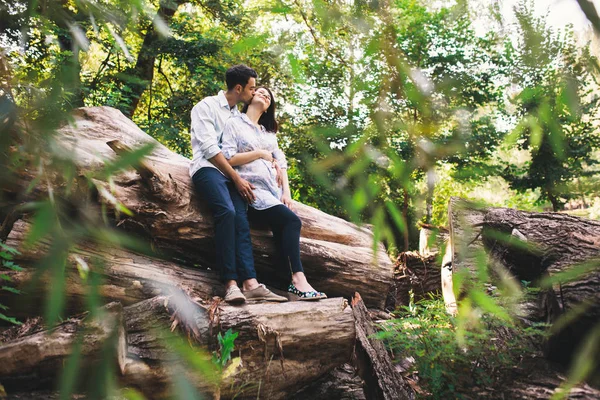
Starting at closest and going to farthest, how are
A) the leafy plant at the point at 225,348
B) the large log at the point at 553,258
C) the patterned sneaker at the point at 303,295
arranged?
the leafy plant at the point at 225,348 → the large log at the point at 553,258 → the patterned sneaker at the point at 303,295

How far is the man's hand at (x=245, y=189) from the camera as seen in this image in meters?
3.45

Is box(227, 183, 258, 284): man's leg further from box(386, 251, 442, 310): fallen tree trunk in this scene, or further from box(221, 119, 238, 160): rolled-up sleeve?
box(386, 251, 442, 310): fallen tree trunk

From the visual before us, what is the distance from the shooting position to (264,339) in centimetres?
263

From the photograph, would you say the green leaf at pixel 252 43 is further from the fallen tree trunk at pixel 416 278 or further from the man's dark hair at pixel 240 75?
the fallen tree trunk at pixel 416 278

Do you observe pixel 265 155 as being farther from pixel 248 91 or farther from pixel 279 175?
pixel 248 91

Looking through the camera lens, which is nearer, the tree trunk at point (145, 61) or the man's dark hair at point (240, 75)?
the man's dark hair at point (240, 75)

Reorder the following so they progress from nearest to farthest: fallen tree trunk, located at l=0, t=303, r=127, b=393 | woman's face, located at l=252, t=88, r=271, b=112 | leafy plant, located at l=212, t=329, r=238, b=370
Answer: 1. fallen tree trunk, located at l=0, t=303, r=127, b=393
2. leafy plant, located at l=212, t=329, r=238, b=370
3. woman's face, located at l=252, t=88, r=271, b=112

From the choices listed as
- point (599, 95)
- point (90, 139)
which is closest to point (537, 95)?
point (599, 95)

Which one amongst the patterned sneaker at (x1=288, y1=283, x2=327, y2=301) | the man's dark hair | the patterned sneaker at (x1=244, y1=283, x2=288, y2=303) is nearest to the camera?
the patterned sneaker at (x1=244, y1=283, x2=288, y2=303)

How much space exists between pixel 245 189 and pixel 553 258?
2125mm

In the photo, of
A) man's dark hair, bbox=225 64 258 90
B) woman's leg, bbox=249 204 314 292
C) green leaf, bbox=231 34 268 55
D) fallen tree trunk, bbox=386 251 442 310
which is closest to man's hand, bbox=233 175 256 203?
woman's leg, bbox=249 204 314 292

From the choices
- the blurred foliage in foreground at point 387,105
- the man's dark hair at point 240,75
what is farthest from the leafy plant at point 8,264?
the blurred foliage in foreground at point 387,105

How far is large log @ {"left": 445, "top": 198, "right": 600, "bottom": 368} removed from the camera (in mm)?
2506

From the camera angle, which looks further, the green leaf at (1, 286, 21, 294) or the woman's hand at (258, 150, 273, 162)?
the woman's hand at (258, 150, 273, 162)
